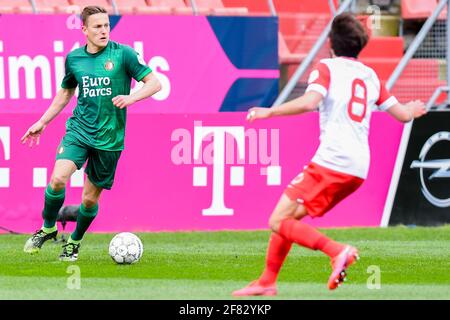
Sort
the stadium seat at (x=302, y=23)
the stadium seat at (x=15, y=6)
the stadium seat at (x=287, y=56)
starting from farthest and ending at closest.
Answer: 1. the stadium seat at (x=302, y=23)
2. the stadium seat at (x=287, y=56)
3. the stadium seat at (x=15, y=6)

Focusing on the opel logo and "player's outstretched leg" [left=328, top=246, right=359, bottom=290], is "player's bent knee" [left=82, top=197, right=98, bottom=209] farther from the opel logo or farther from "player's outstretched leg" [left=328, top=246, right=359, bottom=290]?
the opel logo

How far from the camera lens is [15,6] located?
59.0 feet

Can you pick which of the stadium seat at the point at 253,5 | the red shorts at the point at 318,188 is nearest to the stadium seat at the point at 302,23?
the stadium seat at the point at 253,5

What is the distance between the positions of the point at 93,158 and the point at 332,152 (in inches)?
135

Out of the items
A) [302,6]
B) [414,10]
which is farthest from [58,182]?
[414,10]

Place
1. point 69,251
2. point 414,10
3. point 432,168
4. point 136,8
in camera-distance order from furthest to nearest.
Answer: point 414,10 → point 136,8 → point 432,168 → point 69,251

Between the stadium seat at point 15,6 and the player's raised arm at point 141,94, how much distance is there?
259 inches

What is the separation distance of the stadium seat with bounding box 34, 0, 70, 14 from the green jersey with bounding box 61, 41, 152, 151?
21.3ft

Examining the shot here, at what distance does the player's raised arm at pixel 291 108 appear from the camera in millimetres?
8664

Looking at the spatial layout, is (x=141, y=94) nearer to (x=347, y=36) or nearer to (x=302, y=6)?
(x=347, y=36)

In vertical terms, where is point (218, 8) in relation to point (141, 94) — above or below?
above

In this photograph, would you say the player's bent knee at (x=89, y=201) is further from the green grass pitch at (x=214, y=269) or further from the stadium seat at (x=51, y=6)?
the stadium seat at (x=51, y=6)

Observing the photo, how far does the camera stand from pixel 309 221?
55.1 ft

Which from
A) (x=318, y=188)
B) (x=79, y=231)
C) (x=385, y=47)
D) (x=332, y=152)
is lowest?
(x=79, y=231)
